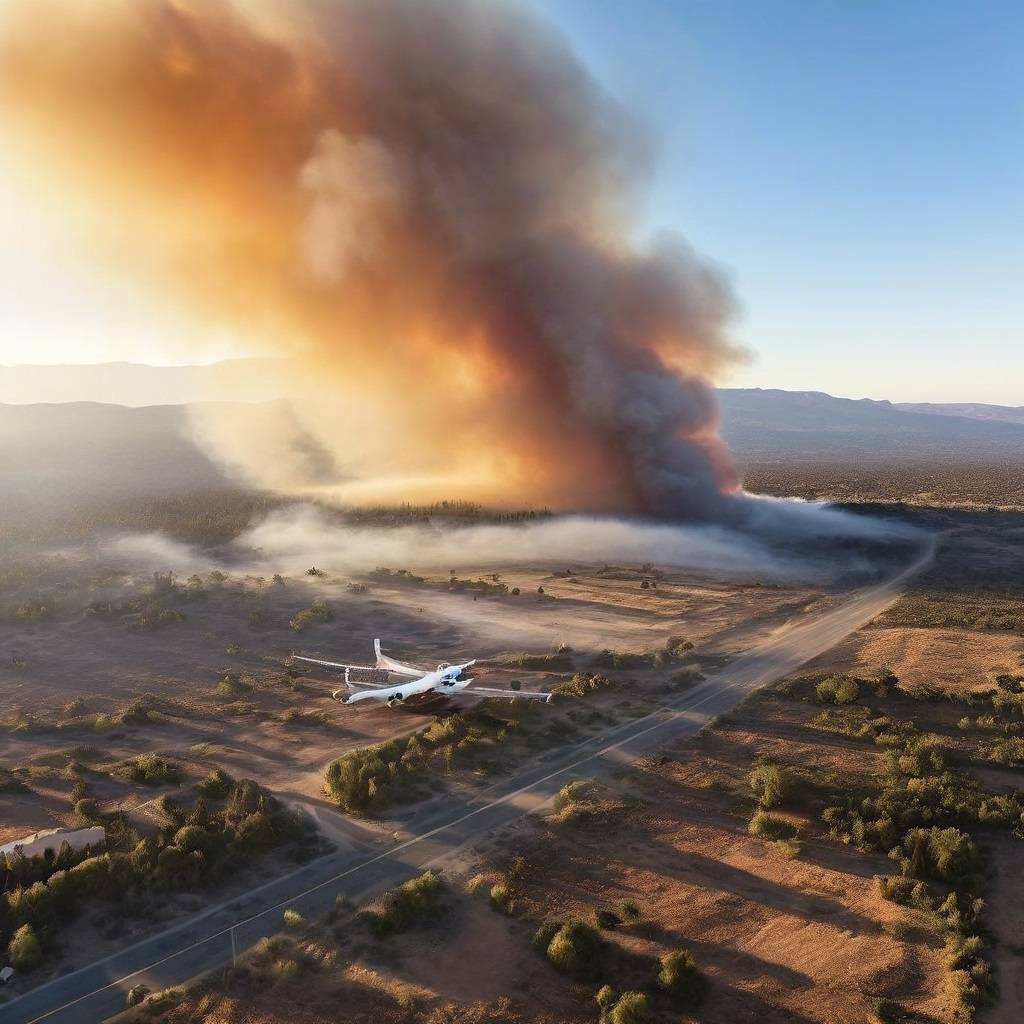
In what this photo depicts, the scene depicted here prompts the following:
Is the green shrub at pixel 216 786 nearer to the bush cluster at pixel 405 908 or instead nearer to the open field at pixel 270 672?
the open field at pixel 270 672

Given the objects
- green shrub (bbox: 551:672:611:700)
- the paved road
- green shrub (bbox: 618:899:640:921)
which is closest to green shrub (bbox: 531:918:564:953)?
green shrub (bbox: 618:899:640:921)

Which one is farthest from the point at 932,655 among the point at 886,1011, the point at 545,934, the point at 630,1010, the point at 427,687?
the point at 630,1010

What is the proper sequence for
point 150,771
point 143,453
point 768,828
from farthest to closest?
point 143,453 → point 150,771 → point 768,828

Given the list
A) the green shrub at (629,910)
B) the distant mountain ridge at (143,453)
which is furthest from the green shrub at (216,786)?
the distant mountain ridge at (143,453)

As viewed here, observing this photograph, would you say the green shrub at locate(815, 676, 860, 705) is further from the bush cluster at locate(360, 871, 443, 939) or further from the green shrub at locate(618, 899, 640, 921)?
the bush cluster at locate(360, 871, 443, 939)

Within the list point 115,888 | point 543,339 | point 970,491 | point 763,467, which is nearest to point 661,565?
point 543,339

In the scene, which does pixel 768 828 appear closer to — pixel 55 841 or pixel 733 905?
pixel 733 905

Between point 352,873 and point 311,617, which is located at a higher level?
point 311,617
